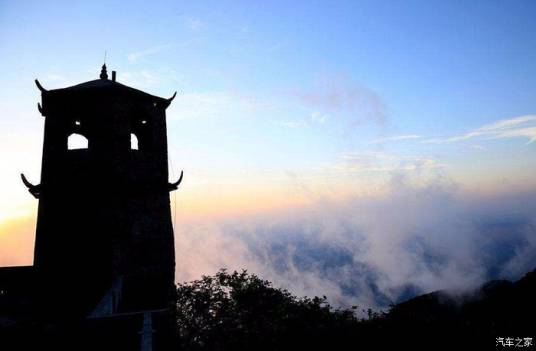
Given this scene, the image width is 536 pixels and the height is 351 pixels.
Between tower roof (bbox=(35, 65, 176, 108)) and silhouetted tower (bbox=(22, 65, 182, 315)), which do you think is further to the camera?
tower roof (bbox=(35, 65, 176, 108))

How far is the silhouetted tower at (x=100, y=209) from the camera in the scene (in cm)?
1030

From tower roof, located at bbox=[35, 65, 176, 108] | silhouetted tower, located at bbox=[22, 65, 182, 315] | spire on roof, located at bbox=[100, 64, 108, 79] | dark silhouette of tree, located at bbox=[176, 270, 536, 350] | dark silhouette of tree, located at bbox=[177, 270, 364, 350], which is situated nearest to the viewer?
dark silhouette of tree, located at bbox=[176, 270, 536, 350]

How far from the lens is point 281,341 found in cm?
910

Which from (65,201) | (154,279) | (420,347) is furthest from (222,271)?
(420,347)

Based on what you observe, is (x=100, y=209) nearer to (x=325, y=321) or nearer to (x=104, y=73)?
(x=104, y=73)

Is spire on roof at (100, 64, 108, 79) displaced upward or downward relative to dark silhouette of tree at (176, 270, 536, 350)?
upward

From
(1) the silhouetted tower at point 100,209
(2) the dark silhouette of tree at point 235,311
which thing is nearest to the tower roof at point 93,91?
(1) the silhouetted tower at point 100,209

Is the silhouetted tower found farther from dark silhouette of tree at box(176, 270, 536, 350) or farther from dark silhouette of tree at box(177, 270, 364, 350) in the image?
dark silhouette of tree at box(177, 270, 364, 350)

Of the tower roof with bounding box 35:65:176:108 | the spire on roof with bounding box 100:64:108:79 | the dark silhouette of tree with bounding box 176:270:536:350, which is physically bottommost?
the dark silhouette of tree with bounding box 176:270:536:350

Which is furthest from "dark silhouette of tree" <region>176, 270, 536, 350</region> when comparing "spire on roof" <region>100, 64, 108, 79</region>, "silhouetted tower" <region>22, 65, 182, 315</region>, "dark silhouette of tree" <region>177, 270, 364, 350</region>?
"spire on roof" <region>100, 64, 108, 79</region>

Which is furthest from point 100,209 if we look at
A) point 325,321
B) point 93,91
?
point 325,321

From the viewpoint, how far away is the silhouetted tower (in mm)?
10297

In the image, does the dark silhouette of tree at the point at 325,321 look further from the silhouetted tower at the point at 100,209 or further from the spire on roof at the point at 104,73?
the spire on roof at the point at 104,73

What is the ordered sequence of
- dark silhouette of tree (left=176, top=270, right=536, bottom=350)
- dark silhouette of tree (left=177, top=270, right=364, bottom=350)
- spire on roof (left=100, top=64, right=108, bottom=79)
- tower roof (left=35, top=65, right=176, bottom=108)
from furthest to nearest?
1. dark silhouette of tree (left=177, top=270, right=364, bottom=350)
2. spire on roof (left=100, top=64, right=108, bottom=79)
3. tower roof (left=35, top=65, right=176, bottom=108)
4. dark silhouette of tree (left=176, top=270, right=536, bottom=350)
